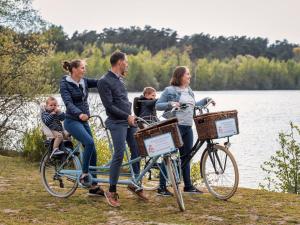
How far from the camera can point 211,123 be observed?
6.84m

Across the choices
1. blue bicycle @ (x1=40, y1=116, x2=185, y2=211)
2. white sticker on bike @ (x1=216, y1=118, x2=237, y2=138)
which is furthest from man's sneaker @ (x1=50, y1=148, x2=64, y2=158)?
white sticker on bike @ (x1=216, y1=118, x2=237, y2=138)

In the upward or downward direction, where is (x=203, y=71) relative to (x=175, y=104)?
upward

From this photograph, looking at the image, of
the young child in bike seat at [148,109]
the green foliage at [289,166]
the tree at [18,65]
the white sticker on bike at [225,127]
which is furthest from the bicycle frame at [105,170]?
the tree at [18,65]

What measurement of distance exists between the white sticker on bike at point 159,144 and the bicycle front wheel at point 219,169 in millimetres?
794

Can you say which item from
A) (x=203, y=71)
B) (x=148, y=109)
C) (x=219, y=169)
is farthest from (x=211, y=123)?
(x=203, y=71)

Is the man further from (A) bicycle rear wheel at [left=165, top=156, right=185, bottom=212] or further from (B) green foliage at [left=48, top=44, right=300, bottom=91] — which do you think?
(B) green foliage at [left=48, top=44, right=300, bottom=91]

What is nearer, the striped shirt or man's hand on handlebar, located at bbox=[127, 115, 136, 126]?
man's hand on handlebar, located at bbox=[127, 115, 136, 126]

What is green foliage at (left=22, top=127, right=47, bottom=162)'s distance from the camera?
11500mm

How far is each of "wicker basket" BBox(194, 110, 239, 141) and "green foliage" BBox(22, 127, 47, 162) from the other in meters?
5.22

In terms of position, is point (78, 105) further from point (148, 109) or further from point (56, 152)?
point (148, 109)

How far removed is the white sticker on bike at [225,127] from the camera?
6.84 meters

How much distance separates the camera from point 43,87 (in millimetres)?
19953

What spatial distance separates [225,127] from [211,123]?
174 mm

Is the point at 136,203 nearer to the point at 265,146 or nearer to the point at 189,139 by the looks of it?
the point at 189,139
